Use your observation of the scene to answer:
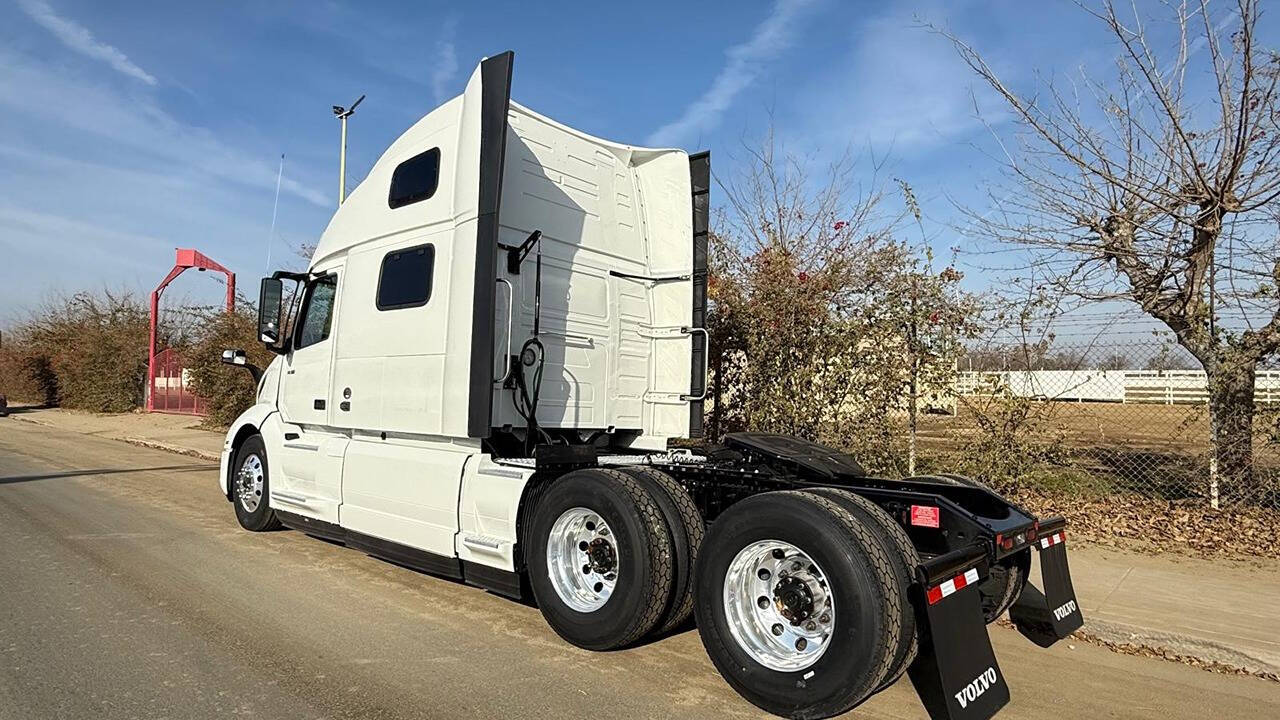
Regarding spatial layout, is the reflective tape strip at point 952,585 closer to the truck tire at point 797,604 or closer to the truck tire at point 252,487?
the truck tire at point 797,604

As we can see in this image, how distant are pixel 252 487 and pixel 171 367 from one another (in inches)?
948

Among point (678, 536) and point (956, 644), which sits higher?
point (678, 536)

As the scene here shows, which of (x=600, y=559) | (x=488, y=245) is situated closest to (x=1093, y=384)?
(x=600, y=559)

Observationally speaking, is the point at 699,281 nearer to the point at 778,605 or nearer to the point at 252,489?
the point at 778,605

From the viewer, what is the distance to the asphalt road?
12.3 ft

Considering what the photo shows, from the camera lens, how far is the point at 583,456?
512 cm

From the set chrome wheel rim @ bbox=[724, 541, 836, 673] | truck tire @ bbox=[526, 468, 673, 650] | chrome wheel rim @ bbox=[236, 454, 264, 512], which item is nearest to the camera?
chrome wheel rim @ bbox=[724, 541, 836, 673]

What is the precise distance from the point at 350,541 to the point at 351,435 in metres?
0.87

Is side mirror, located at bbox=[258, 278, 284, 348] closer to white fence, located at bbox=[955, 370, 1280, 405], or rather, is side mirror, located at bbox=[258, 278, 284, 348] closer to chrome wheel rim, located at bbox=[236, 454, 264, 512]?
chrome wheel rim, located at bbox=[236, 454, 264, 512]

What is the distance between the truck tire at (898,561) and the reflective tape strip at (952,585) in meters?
0.10

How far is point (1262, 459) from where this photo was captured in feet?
22.6

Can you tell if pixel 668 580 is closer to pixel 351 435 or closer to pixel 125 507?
pixel 351 435

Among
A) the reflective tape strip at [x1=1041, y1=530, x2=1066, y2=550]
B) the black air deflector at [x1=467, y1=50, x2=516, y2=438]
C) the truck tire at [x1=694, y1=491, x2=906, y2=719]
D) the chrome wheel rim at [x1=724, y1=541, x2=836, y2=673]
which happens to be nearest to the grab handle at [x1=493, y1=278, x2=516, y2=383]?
the black air deflector at [x1=467, y1=50, x2=516, y2=438]

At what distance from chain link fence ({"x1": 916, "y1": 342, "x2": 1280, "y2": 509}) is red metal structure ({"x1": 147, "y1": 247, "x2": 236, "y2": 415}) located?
2356 centimetres
